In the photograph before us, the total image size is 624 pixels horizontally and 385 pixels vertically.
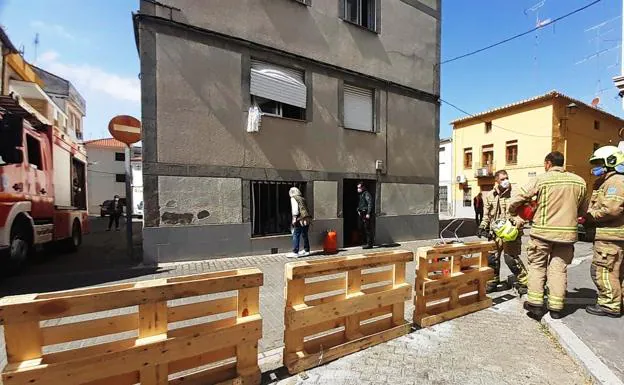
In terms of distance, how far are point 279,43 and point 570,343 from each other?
8.21 metres

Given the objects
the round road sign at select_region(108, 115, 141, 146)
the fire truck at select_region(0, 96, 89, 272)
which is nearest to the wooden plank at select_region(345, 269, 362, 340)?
the round road sign at select_region(108, 115, 141, 146)

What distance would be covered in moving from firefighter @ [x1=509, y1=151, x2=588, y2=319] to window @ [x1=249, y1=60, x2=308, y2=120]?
19.7 feet

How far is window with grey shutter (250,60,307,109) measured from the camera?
312 inches

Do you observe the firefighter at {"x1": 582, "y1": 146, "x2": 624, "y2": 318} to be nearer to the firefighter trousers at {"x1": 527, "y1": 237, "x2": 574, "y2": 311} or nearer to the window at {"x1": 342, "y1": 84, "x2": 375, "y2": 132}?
the firefighter trousers at {"x1": 527, "y1": 237, "x2": 574, "y2": 311}

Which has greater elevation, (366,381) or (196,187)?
(196,187)

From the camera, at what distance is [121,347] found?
221 cm

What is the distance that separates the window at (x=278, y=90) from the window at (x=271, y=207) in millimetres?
1889

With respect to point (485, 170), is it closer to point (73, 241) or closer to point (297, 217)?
point (297, 217)

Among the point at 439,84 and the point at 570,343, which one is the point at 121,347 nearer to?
the point at 570,343

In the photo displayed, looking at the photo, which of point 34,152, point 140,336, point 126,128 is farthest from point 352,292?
point 34,152

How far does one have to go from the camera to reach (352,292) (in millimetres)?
3301

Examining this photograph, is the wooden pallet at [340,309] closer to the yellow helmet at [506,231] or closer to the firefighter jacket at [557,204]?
the firefighter jacket at [557,204]

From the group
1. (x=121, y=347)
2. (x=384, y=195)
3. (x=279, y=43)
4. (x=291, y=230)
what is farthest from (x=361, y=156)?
(x=121, y=347)

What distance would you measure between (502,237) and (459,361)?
7.99ft
